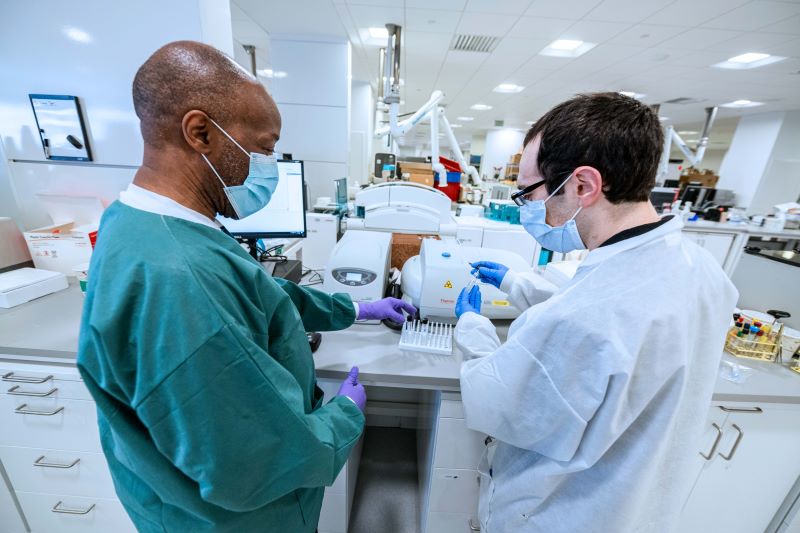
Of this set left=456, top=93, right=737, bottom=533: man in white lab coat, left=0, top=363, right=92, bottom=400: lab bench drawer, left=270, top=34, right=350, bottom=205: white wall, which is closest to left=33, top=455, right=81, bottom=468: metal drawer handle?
left=0, top=363, right=92, bottom=400: lab bench drawer

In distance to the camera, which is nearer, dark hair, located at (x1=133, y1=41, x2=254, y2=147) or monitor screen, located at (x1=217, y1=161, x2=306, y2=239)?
dark hair, located at (x1=133, y1=41, x2=254, y2=147)

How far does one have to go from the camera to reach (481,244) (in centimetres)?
287

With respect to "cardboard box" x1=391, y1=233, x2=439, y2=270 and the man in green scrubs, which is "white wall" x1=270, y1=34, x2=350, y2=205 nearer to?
"cardboard box" x1=391, y1=233, x2=439, y2=270

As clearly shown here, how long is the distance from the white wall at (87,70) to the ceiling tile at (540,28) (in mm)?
3076

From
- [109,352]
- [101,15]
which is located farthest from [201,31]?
[109,352]

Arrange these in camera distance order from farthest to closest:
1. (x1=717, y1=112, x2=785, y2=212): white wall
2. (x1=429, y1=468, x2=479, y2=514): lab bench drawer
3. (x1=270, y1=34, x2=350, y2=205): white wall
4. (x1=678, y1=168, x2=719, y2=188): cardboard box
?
(x1=678, y1=168, x2=719, y2=188): cardboard box < (x1=717, y1=112, x2=785, y2=212): white wall < (x1=270, y1=34, x2=350, y2=205): white wall < (x1=429, y1=468, x2=479, y2=514): lab bench drawer

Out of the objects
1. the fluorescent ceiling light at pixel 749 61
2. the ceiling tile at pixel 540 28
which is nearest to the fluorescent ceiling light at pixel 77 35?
the ceiling tile at pixel 540 28

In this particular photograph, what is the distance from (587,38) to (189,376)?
480cm

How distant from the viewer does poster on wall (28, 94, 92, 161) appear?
1408 millimetres

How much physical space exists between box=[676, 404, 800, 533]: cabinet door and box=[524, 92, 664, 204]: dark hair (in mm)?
978

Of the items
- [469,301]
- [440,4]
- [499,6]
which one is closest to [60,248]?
[469,301]

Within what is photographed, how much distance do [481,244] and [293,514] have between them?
251 cm

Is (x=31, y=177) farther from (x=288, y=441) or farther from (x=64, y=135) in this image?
(x=288, y=441)

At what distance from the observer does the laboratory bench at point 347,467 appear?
38.6 inches
